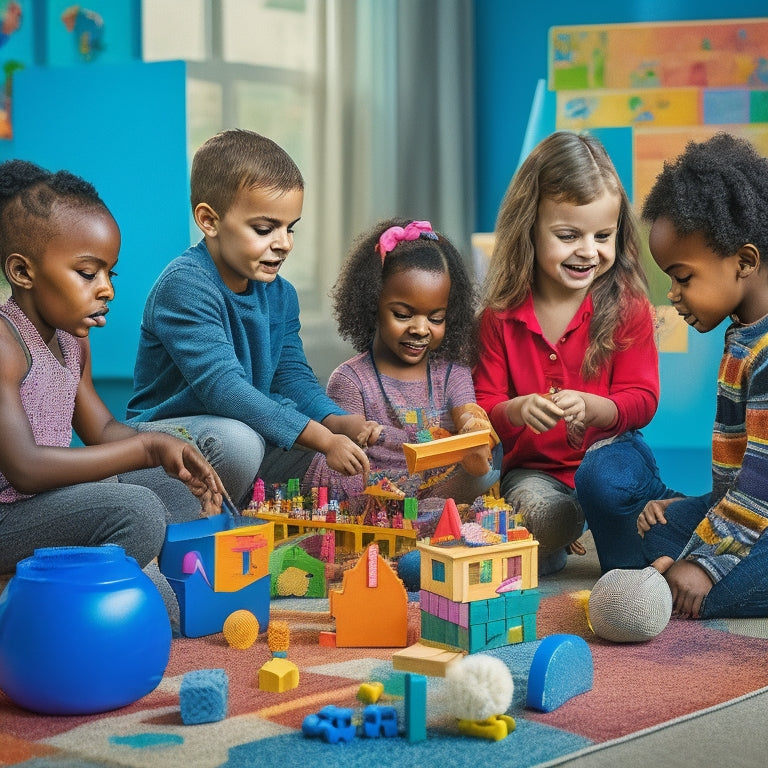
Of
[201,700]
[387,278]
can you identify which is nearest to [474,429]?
[387,278]

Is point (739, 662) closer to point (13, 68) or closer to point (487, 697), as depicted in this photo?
point (487, 697)

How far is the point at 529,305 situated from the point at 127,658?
3.44 feet

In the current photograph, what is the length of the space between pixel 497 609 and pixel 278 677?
0.89 feet

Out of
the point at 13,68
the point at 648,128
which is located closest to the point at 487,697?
the point at 648,128

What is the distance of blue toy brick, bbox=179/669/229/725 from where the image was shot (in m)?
0.96

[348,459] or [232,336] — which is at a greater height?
[232,336]

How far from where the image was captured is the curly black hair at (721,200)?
1430 millimetres

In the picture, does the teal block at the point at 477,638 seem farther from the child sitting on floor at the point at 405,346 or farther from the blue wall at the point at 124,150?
the blue wall at the point at 124,150

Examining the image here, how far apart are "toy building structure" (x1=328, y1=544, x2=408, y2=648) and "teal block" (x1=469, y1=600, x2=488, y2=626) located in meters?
0.09

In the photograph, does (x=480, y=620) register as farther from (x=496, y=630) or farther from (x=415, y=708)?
(x=415, y=708)

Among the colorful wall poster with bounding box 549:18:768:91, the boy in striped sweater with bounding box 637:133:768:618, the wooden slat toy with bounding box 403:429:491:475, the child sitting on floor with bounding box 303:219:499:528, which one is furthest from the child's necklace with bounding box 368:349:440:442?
the colorful wall poster with bounding box 549:18:768:91

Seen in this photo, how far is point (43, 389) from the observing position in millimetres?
1256

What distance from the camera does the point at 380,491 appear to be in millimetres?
1521

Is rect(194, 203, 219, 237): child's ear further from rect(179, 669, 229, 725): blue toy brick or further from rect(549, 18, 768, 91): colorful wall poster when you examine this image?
rect(549, 18, 768, 91): colorful wall poster
